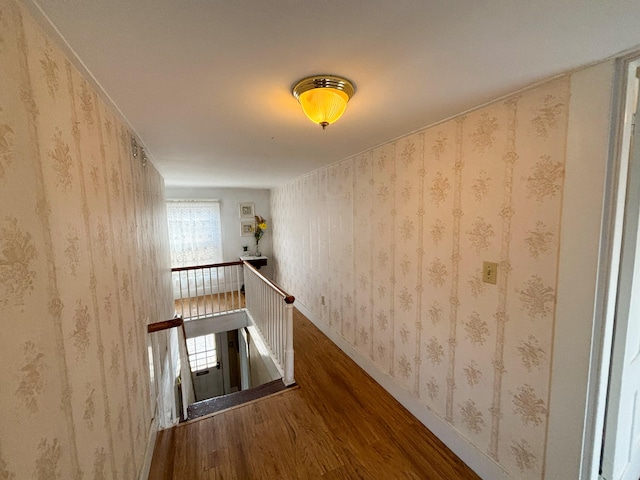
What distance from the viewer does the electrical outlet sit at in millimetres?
1339

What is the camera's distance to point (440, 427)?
1687 mm

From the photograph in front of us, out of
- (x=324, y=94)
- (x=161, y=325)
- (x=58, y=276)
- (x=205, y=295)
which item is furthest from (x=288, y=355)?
(x=205, y=295)

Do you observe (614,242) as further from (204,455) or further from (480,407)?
(204,455)

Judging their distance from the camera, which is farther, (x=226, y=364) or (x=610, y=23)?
(x=226, y=364)

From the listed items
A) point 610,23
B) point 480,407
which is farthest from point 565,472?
point 610,23

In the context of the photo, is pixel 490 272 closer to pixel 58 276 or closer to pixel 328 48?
pixel 328 48

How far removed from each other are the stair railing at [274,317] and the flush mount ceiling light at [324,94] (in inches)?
58.7

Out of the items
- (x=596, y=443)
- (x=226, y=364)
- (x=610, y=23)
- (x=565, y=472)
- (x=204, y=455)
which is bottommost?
(x=226, y=364)

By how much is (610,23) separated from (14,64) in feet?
5.45

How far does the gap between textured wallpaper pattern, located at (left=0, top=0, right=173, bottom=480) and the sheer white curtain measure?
151 inches

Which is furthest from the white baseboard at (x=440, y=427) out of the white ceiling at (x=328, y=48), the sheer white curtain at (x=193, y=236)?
the sheer white curtain at (x=193, y=236)

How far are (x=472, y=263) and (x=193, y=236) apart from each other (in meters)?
4.86

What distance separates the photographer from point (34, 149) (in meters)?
0.66

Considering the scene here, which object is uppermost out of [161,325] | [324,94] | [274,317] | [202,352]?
[324,94]
